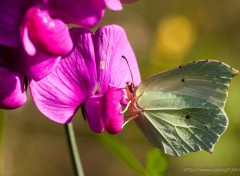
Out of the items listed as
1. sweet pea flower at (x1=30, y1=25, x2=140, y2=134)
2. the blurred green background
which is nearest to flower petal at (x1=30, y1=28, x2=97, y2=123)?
sweet pea flower at (x1=30, y1=25, x2=140, y2=134)

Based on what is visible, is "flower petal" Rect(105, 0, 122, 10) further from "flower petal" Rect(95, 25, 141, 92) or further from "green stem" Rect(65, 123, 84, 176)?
"green stem" Rect(65, 123, 84, 176)

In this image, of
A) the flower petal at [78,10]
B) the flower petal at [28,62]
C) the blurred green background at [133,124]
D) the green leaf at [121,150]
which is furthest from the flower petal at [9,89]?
the blurred green background at [133,124]

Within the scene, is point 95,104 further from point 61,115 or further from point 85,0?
point 85,0

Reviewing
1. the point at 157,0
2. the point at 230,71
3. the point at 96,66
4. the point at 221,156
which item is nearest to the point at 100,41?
the point at 96,66

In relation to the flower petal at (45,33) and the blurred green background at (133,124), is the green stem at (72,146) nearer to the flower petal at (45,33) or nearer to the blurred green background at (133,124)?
the flower petal at (45,33)

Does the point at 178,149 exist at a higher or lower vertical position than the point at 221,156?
higher

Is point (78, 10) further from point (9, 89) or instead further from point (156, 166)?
point (156, 166)
